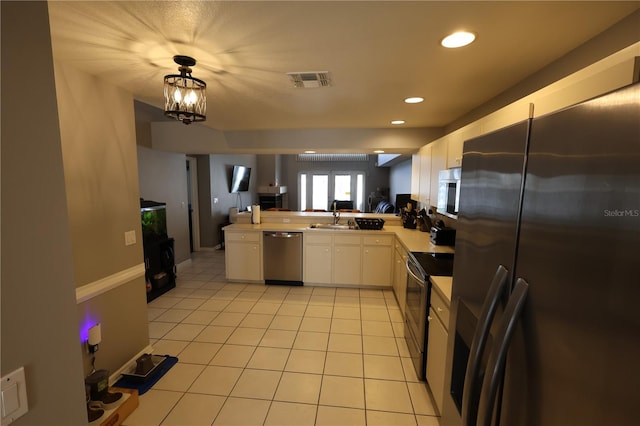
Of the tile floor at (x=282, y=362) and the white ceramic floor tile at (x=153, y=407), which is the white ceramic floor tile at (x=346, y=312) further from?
the white ceramic floor tile at (x=153, y=407)

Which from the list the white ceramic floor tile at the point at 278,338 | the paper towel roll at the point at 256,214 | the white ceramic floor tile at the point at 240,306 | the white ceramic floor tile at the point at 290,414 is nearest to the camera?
the white ceramic floor tile at the point at 290,414

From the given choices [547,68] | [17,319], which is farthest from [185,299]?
[547,68]

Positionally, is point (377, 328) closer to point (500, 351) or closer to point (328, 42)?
point (500, 351)

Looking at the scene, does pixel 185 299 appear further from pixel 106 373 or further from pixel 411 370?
pixel 411 370

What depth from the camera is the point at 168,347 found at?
278 cm

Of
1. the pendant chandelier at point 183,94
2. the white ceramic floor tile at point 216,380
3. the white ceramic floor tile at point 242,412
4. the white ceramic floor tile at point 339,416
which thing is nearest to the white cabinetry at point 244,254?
the white ceramic floor tile at point 216,380

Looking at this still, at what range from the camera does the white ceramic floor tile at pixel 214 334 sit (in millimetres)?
2898

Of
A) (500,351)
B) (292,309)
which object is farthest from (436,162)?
(500,351)

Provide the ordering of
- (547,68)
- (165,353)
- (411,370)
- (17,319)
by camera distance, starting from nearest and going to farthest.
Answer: (17,319) < (547,68) < (411,370) < (165,353)

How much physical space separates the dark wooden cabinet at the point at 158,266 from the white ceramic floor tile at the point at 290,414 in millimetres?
2639

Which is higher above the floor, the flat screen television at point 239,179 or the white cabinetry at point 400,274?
the flat screen television at point 239,179

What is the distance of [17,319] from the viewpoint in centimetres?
66

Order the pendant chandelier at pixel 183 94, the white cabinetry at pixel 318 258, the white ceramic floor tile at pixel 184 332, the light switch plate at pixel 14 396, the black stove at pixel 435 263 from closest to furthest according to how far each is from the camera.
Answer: the light switch plate at pixel 14 396
the pendant chandelier at pixel 183 94
the black stove at pixel 435 263
the white ceramic floor tile at pixel 184 332
the white cabinetry at pixel 318 258

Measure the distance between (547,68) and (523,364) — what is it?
2054 mm
